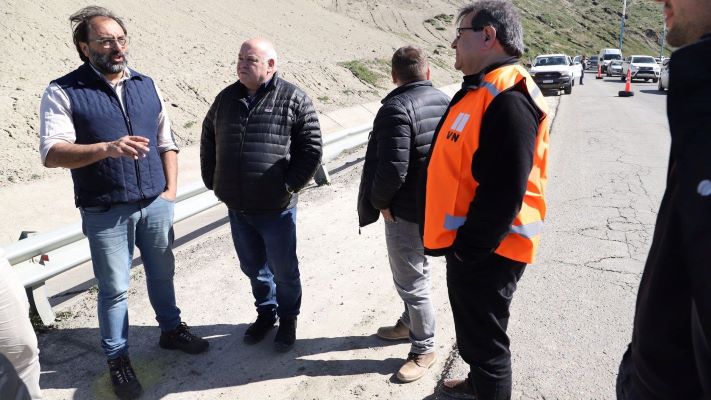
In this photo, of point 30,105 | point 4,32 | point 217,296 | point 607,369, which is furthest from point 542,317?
point 4,32

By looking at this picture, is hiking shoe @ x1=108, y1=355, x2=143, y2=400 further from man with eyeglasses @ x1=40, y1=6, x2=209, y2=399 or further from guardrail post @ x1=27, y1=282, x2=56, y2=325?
guardrail post @ x1=27, y1=282, x2=56, y2=325

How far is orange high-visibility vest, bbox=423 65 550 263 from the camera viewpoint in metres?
2.32

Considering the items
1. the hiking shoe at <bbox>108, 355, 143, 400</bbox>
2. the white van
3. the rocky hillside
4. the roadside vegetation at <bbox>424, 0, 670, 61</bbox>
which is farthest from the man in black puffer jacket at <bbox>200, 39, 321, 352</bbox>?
the roadside vegetation at <bbox>424, 0, 670, 61</bbox>

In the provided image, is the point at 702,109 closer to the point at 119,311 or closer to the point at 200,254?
the point at 119,311

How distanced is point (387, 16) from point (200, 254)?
127 ft

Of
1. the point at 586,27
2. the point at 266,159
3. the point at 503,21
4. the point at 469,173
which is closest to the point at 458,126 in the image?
the point at 469,173

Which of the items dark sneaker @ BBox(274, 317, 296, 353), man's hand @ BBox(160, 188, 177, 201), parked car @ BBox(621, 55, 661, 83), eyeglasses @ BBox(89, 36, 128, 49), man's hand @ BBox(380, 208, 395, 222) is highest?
eyeglasses @ BBox(89, 36, 128, 49)

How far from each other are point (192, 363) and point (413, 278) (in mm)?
1605

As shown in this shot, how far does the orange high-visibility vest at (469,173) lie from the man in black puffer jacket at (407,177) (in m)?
0.63

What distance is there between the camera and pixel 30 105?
9.71 meters

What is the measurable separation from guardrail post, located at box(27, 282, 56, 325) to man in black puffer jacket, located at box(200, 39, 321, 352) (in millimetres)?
1473

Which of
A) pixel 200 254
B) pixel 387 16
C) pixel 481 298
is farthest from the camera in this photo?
pixel 387 16

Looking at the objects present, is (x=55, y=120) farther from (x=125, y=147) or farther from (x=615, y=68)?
(x=615, y=68)

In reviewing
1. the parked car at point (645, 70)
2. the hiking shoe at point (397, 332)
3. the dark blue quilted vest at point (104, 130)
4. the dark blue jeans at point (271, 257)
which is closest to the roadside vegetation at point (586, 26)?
the parked car at point (645, 70)
